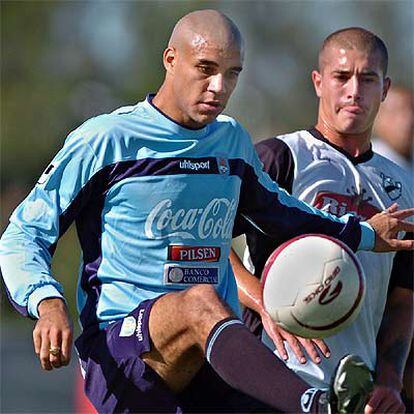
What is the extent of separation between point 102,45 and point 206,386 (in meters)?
30.0

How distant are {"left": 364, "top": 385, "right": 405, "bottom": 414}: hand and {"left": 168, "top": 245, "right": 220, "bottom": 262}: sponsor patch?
1460 millimetres

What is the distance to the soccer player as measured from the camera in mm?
6648

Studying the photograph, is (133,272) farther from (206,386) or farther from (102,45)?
(102,45)

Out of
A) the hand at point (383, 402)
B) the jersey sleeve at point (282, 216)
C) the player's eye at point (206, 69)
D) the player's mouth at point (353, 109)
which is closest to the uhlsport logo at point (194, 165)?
the jersey sleeve at point (282, 216)

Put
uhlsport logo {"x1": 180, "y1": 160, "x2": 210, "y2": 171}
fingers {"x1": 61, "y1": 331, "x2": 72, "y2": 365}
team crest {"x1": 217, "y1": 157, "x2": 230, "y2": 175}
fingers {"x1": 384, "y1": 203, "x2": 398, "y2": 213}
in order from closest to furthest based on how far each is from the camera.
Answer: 1. fingers {"x1": 61, "y1": 331, "x2": 72, "y2": 365}
2. uhlsport logo {"x1": 180, "y1": 160, "x2": 210, "y2": 171}
3. team crest {"x1": 217, "y1": 157, "x2": 230, "y2": 175}
4. fingers {"x1": 384, "y1": 203, "x2": 398, "y2": 213}

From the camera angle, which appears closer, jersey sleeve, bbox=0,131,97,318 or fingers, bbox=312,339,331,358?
jersey sleeve, bbox=0,131,97,318

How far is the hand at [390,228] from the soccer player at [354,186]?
1.19 feet

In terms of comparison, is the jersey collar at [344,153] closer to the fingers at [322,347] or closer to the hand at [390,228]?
the hand at [390,228]

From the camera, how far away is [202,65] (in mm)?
5590

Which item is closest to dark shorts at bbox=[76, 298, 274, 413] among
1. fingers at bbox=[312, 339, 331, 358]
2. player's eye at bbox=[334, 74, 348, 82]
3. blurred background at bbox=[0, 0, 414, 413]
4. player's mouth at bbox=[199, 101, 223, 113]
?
fingers at bbox=[312, 339, 331, 358]

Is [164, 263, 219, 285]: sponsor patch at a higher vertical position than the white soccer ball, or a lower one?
→ lower

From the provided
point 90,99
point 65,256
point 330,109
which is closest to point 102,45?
point 90,99

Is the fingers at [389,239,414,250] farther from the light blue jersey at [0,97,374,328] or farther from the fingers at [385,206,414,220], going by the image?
the light blue jersey at [0,97,374,328]

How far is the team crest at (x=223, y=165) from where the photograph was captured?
577cm
